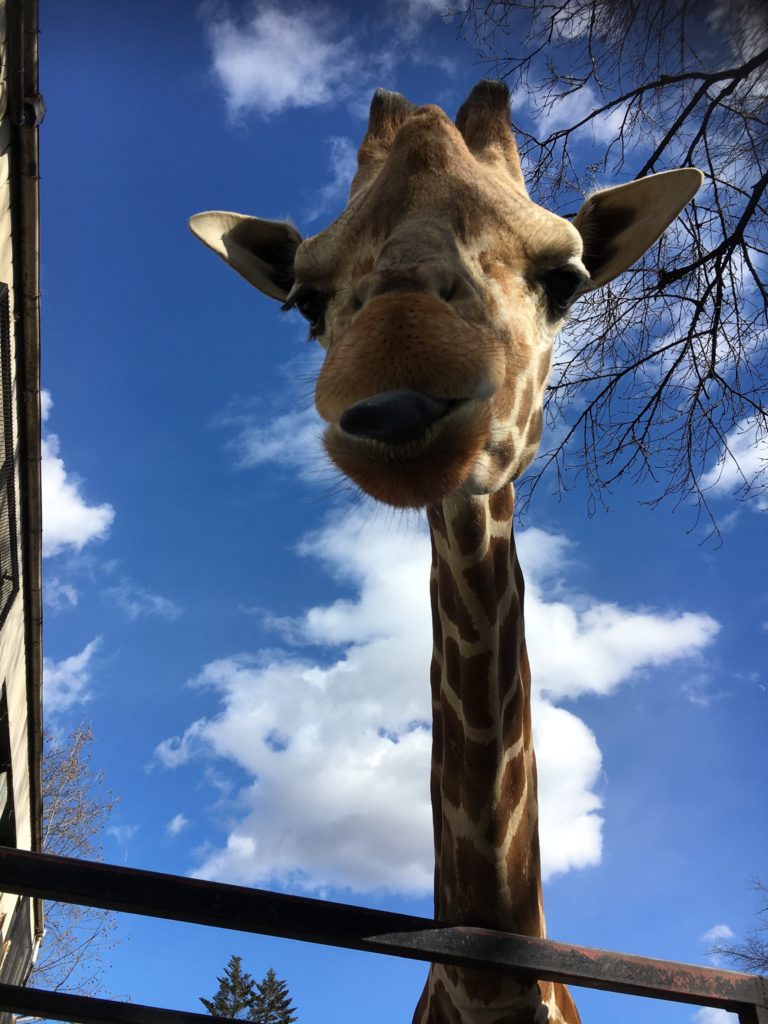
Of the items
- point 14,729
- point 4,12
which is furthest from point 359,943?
point 14,729

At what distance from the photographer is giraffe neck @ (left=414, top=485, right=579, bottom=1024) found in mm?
2686

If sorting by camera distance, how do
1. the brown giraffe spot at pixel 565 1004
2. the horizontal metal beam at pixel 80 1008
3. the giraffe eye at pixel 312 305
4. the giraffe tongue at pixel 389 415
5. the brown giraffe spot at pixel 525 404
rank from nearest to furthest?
the giraffe tongue at pixel 389 415 → the horizontal metal beam at pixel 80 1008 → the brown giraffe spot at pixel 525 404 → the giraffe eye at pixel 312 305 → the brown giraffe spot at pixel 565 1004

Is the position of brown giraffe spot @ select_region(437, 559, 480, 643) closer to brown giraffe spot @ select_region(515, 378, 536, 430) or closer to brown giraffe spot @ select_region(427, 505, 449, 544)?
brown giraffe spot @ select_region(427, 505, 449, 544)

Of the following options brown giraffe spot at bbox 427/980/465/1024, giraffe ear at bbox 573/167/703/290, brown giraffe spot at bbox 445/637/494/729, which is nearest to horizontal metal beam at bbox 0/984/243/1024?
brown giraffe spot at bbox 427/980/465/1024

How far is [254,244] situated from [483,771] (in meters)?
2.55

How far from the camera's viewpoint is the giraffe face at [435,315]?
1.79 m

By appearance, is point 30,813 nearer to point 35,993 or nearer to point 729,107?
point 35,993

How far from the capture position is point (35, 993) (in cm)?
244

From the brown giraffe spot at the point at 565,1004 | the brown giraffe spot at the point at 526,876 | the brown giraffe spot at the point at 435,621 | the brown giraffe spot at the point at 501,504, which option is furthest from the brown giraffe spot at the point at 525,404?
the brown giraffe spot at the point at 565,1004

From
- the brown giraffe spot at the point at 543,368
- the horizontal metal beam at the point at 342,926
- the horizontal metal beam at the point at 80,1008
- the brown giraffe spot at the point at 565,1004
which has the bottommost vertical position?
the horizontal metal beam at the point at 80,1008

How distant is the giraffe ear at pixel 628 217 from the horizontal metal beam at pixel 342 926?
8.19 ft

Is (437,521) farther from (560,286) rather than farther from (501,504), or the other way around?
(560,286)

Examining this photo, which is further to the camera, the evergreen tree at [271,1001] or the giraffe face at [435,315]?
the evergreen tree at [271,1001]

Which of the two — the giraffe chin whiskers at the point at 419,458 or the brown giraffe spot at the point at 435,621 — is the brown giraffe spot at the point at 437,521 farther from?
the giraffe chin whiskers at the point at 419,458
